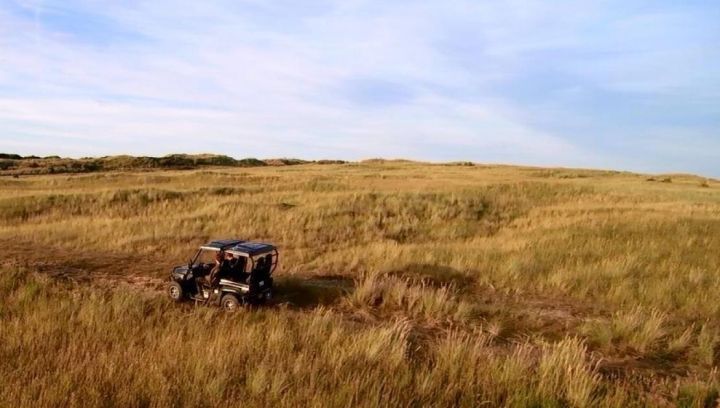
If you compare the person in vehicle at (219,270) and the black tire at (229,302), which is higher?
the person in vehicle at (219,270)

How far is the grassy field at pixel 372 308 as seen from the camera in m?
5.01

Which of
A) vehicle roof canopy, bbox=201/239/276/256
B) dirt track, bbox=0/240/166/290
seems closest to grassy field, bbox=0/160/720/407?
dirt track, bbox=0/240/166/290

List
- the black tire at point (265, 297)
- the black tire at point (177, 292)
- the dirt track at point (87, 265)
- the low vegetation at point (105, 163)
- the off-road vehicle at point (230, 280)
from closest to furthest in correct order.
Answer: the off-road vehicle at point (230, 280) → the black tire at point (265, 297) → the black tire at point (177, 292) → the dirt track at point (87, 265) → the low vegetation at point (105, 163)

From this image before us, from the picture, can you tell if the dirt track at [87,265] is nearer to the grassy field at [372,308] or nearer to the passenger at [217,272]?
the grassy field at [372,308]

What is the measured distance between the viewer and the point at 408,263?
46.1ft

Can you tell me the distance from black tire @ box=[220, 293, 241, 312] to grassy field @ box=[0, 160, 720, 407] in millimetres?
566

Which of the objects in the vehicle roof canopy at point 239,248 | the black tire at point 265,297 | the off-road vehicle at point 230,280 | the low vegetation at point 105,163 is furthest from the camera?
the low vegetation at point 105,163

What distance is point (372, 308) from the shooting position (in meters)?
10.7

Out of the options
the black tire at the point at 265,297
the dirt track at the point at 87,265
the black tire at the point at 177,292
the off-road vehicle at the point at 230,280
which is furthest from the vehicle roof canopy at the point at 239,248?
the dirt track at the point at 87,265

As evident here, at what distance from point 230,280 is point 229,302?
0.43m

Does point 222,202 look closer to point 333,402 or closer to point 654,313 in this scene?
point 654,313

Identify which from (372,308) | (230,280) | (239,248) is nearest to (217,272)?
(230,280)

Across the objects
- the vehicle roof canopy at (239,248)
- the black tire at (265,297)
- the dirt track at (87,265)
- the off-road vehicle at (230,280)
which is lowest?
the dirt track at (87,265)

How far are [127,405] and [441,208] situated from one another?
21.6 meters
